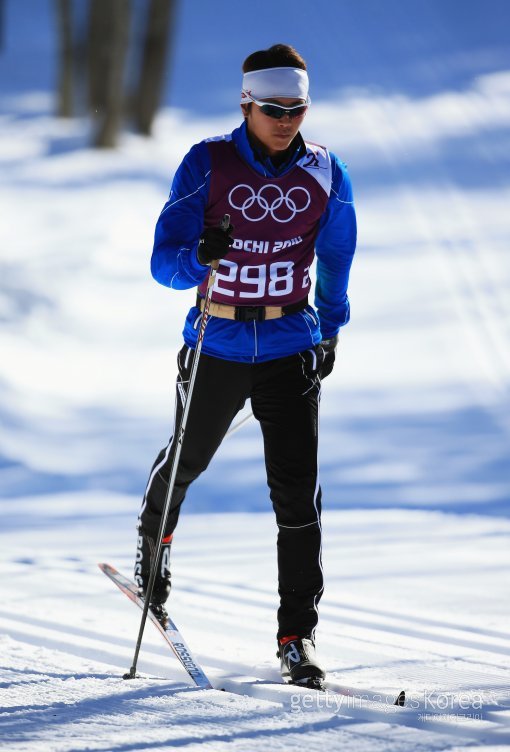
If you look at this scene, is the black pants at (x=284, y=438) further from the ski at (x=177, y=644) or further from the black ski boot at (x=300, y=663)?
the ski at (x=177, y=644)

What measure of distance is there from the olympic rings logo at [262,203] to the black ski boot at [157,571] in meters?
0.99

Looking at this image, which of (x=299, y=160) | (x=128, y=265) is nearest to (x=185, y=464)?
(x=299, y=160)

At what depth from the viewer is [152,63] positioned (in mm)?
16078

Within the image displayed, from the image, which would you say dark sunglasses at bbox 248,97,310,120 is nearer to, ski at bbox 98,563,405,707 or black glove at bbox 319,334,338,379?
black glove at bbox 319,334,338,379

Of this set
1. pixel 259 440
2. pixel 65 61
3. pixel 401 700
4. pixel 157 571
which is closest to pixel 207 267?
pixel 157 571

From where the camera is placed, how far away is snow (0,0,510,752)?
236cm

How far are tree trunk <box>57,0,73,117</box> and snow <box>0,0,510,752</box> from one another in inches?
14.4

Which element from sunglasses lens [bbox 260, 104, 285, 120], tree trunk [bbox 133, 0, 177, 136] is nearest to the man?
sunglasses lens [bbox 260, 104, 285, 120]

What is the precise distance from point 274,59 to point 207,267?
22.3 inches

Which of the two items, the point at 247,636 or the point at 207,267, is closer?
the point at 207,267

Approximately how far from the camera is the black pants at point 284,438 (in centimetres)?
277

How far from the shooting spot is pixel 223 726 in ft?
6.78

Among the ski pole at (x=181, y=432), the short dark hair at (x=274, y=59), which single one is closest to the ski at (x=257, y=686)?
the ski pole at (x=181, y=432)

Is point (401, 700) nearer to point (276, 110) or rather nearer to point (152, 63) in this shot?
point (276, 110)
